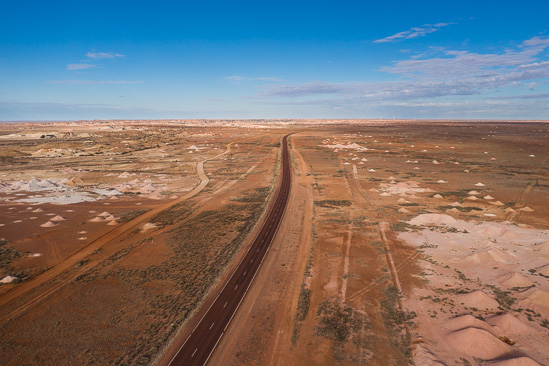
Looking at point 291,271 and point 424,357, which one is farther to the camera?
point 291,271

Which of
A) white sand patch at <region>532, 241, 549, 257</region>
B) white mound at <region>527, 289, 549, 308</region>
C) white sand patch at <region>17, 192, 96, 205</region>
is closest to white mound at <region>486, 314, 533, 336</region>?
white mound at <region>527, 289, 549, 308</region>

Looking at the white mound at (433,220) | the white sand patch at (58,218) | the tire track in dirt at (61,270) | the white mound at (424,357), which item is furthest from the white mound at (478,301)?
the white sand patch at (58,218)

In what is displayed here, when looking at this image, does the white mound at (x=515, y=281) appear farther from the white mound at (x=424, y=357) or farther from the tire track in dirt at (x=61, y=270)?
the tire track in dirt at (x=61, y=270)

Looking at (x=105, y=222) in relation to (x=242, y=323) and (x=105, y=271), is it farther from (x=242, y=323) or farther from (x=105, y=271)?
(x=242, y=323)

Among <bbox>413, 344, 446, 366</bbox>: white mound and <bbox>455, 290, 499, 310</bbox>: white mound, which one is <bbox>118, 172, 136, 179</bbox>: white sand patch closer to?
<bbox>413, 344, 446, 366</bbox>: white mound

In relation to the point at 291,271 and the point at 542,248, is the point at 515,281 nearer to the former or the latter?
the point at 542,248

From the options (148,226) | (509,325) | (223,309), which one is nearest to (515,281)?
(509,325)

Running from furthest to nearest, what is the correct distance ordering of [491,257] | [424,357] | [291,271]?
1. [491,257]
2. [291,271]
3. [424,357]
